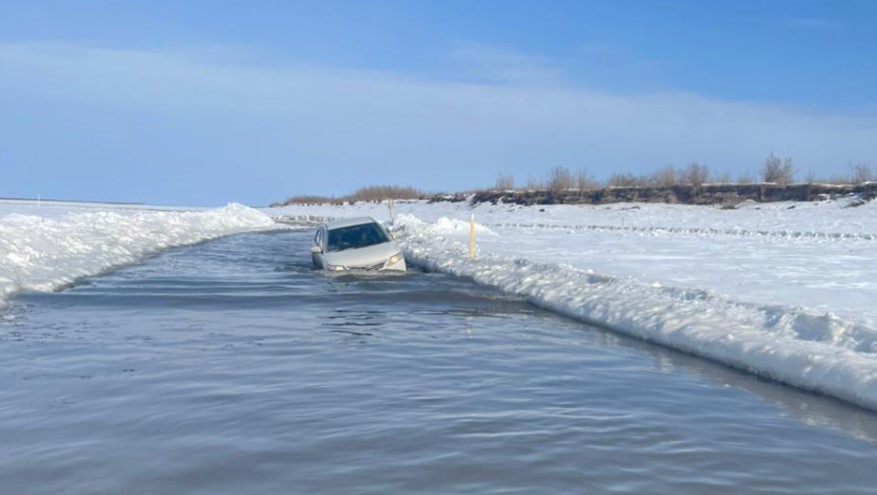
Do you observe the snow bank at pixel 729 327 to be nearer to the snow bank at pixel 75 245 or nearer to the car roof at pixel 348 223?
the car roof at pixel 348 223

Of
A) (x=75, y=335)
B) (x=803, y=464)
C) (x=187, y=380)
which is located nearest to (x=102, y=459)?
(x=187, y=380)

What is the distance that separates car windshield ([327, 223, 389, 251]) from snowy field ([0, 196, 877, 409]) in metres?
2.22

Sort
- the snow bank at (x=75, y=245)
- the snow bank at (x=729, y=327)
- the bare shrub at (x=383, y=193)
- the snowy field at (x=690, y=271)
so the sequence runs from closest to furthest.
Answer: the snow bank at (x=729, y=327) < the snowy field at (x=690, y=271) < the snow bank at (x=75, y=245) < the bare shrub at (x=383, y=193)

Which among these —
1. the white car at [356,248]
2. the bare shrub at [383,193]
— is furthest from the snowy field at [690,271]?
the bare shrub at [383,193]

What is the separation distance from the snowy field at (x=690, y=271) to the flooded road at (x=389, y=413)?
2.10 ft

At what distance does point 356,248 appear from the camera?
920 inches

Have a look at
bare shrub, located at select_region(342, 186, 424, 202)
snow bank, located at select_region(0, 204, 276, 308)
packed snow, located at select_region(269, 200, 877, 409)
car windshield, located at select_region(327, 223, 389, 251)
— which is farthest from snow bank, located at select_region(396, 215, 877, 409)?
bare shrub, located at select_region(342, 186, 424, 202)

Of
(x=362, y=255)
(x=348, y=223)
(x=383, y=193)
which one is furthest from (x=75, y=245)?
(x=383, y=193)

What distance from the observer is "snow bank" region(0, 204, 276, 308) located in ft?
Answer: 68.1

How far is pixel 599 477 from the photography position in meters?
6.47

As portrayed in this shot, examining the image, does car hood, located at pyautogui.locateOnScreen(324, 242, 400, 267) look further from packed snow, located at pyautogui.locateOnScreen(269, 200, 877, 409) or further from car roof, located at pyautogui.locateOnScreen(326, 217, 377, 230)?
packed snow, located at pyautogui.locateOnScreen(269, 200, 877, 409)

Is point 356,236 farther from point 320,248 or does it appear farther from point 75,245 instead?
point 75,245

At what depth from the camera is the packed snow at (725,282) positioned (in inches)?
440

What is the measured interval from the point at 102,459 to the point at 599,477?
3.32 meters
